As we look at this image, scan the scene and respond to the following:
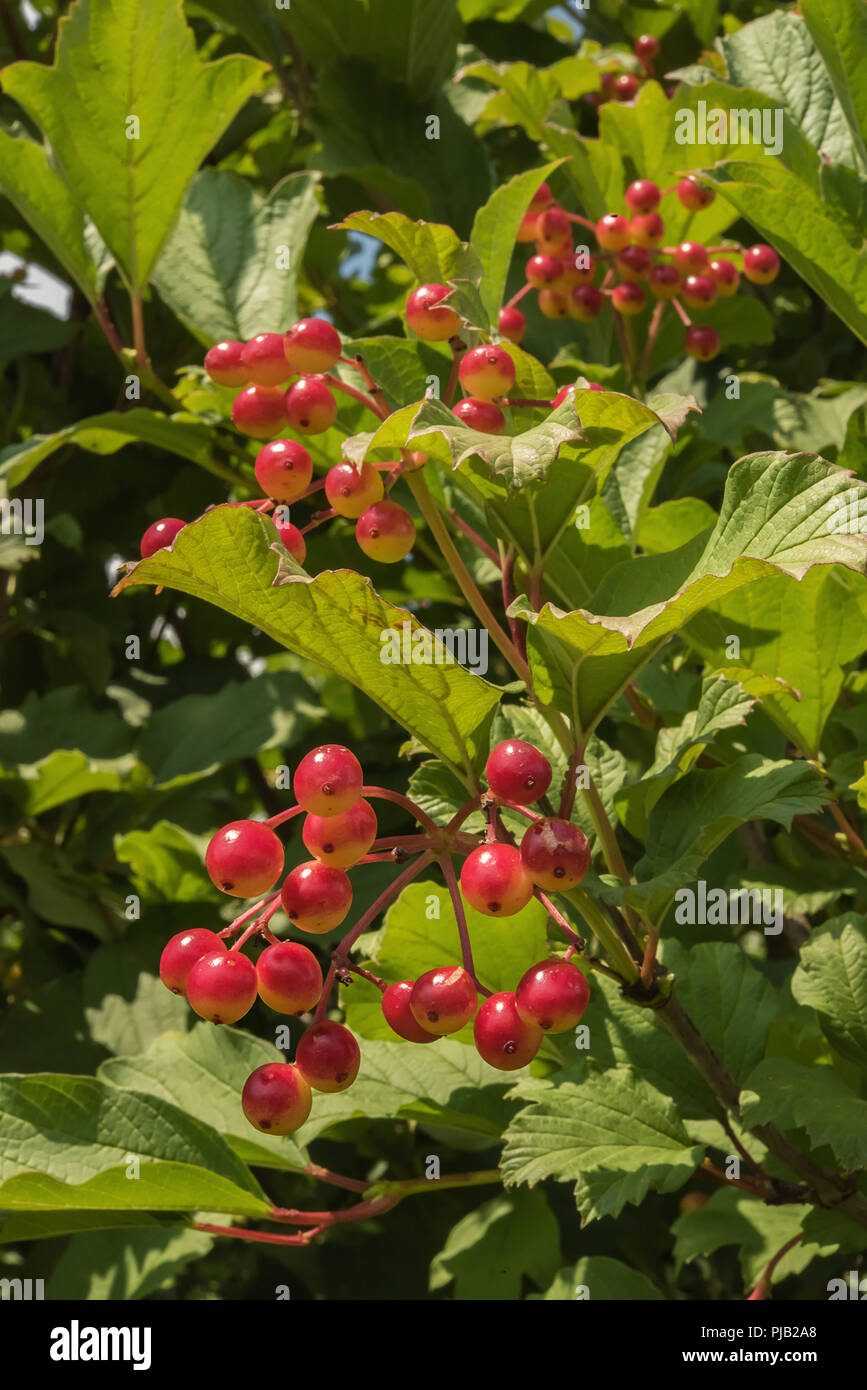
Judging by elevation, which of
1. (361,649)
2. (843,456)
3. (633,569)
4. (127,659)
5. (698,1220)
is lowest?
(698,1220)

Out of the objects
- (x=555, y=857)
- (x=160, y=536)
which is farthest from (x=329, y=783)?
(x=160, y=536)

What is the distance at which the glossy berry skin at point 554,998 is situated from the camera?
2.88ft

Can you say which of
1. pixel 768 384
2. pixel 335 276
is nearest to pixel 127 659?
pixel 335 276

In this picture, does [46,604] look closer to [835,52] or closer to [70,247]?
[70,247]

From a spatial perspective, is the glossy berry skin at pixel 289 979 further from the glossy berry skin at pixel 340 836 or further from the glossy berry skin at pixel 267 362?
the glossy berry skin at pixel 267 362

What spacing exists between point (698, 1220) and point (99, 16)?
162 centimetres

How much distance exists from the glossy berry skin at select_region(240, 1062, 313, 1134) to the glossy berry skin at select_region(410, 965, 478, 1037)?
0.36 ft

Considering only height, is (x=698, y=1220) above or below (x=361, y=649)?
below

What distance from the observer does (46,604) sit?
7.38 feet

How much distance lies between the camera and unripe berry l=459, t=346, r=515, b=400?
100cm

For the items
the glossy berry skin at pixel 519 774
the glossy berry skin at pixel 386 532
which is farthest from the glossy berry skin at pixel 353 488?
the glossy berry skin at pixel 519 774

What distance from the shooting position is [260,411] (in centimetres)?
112

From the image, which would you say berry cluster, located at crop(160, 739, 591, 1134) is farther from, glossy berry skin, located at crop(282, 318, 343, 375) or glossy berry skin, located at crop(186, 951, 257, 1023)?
glossy berry skin, located at crop(282, 318, 343, 375)
